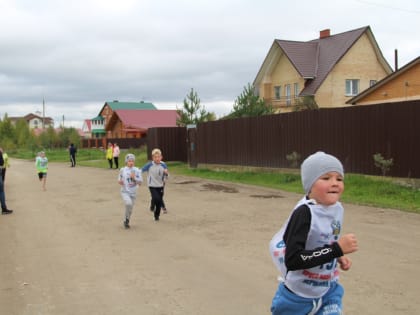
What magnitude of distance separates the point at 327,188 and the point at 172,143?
26.8 metres

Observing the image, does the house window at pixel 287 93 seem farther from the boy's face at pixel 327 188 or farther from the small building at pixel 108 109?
the small building at pixel 108 109

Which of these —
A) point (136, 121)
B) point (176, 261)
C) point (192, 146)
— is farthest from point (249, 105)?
point (136, 121)

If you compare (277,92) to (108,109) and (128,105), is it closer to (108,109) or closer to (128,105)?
(128,105)

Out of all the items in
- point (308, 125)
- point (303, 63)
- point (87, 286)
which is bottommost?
point (87, 286)

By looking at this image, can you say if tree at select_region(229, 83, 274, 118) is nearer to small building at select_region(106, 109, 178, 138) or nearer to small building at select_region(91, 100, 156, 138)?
small building at select_region(106, 109, 178, 138)

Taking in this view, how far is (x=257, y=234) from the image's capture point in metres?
8.97

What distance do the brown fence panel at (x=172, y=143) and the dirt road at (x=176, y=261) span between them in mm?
16272

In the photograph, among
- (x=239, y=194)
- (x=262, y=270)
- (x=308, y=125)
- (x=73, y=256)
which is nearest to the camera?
(x=262, y=270)

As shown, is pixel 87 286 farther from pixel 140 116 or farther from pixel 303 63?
pixel 140 116

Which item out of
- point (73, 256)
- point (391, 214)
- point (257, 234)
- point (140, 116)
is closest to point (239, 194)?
point (391, 214)

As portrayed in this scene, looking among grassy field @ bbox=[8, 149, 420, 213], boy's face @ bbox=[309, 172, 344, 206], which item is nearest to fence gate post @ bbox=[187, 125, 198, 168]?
grassy field @ bbox=[8, 149, 420, 213]

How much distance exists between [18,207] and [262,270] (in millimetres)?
9182

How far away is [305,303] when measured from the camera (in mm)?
3053

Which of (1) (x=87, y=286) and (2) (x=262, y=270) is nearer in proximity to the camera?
(1) (x=87, y=286)
